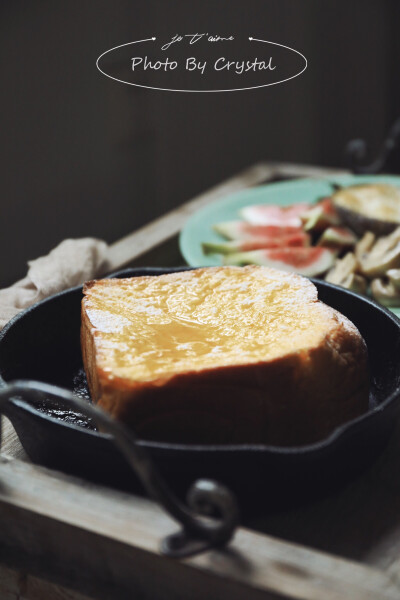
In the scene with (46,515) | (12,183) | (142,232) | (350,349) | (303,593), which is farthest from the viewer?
(12,183)

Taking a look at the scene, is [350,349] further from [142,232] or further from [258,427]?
[142,232]


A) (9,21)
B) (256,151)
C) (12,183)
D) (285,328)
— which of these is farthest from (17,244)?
(285,328)

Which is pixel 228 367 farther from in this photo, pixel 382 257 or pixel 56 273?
pixel 382 257

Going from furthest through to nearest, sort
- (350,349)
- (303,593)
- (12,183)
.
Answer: (12,183) < (350,349) < (303,593)

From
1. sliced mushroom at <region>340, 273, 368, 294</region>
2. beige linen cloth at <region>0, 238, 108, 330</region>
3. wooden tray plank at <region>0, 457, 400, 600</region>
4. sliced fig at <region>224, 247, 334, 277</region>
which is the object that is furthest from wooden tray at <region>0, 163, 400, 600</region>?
sliced fig at <region>224, 247, 334, 277</region>

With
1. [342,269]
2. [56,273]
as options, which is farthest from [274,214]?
[56,273]

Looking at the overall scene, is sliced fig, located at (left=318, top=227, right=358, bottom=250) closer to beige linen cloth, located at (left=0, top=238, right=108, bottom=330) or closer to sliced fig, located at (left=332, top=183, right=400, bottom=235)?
sliced fig, located at (left=332, top=183, right=400, bottom=235)
